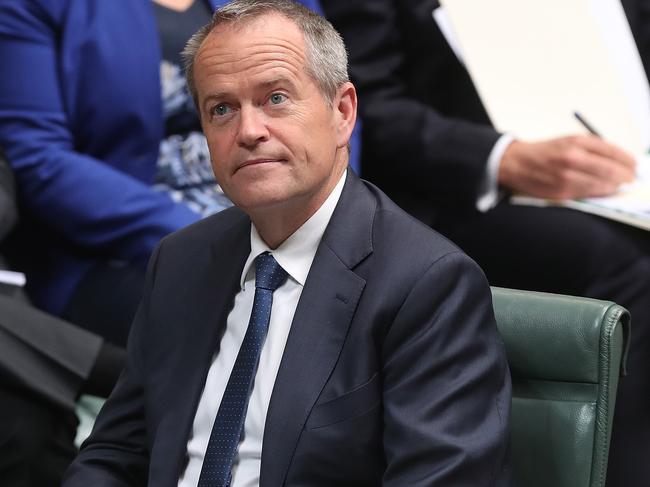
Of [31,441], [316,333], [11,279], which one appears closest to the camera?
[316,333]

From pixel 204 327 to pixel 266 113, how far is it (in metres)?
0.36

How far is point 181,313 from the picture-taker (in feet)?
6.02

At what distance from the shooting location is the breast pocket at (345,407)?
1569 mm

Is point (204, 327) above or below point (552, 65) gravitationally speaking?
above

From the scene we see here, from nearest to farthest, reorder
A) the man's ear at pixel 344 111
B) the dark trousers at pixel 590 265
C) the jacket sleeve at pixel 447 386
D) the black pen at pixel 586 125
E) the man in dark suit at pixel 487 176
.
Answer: the jacket sleeve at pixel 447 386 → the man's ear at pixel 344 111 → the dark trousers at pixel 590 265 → the man in dark suit at pixel 487 176 → the black pen at pixel 586 125

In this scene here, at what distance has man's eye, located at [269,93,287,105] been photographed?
1.70 metres

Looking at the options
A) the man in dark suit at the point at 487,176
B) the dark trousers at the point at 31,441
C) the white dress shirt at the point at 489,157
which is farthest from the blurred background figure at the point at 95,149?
the white dress shirt at the point at 489,157

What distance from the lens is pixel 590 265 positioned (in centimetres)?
243

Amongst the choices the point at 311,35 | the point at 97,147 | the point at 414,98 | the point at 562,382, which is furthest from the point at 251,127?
the point at 414,98

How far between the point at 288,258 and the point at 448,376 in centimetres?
35

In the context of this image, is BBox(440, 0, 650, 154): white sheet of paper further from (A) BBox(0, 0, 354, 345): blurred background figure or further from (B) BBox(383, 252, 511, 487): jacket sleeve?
(B) BBox(383, 252, 511, 487): jacket sleeve

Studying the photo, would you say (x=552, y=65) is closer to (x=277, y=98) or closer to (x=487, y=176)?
(x=487, y=176)

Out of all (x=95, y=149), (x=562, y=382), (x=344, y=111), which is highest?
(x=344, y=111)

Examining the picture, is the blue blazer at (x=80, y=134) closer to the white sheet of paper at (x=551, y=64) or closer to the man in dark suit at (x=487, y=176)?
the man in dark suit at (x=487, y=176)
